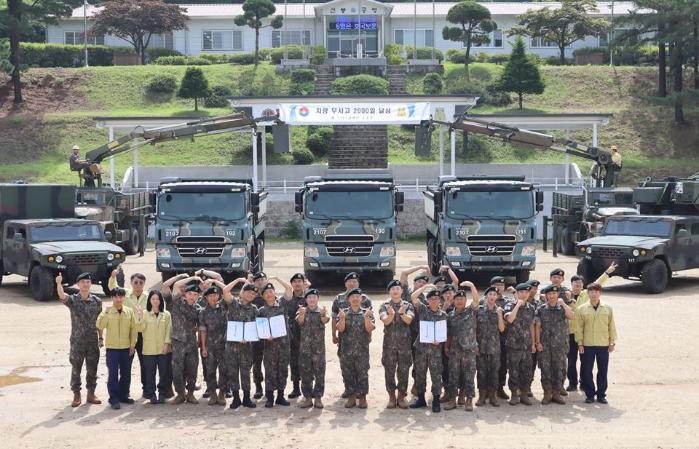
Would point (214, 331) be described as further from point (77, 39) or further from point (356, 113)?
point (77, 39)

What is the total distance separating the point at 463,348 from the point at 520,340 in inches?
32.6

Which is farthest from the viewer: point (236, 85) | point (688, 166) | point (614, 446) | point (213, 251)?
point (236, 85)

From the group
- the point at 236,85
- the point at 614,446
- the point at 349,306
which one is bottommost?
the point at 614,446

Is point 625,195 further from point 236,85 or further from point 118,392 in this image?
point 236,85

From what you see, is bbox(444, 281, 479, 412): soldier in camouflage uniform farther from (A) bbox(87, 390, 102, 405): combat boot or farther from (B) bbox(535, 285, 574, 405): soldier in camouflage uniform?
(A) bbox(87, 390, 102, 405): combat boot

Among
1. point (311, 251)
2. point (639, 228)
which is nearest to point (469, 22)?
point (639, 228)

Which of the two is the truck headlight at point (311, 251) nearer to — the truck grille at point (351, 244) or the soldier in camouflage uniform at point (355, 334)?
the truck grille at point (351, 244)

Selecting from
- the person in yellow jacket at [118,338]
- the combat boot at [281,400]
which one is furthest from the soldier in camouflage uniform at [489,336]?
the person in yellow jacket at [118,338]

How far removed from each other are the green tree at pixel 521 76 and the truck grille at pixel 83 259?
38247 millimetres

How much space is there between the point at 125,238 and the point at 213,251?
9326 millimetres

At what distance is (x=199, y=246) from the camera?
24141 millimetres

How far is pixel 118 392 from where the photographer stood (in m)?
14.1

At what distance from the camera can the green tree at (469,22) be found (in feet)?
221

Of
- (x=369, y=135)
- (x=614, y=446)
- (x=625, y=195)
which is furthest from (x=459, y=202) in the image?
(x=369, y=135)
